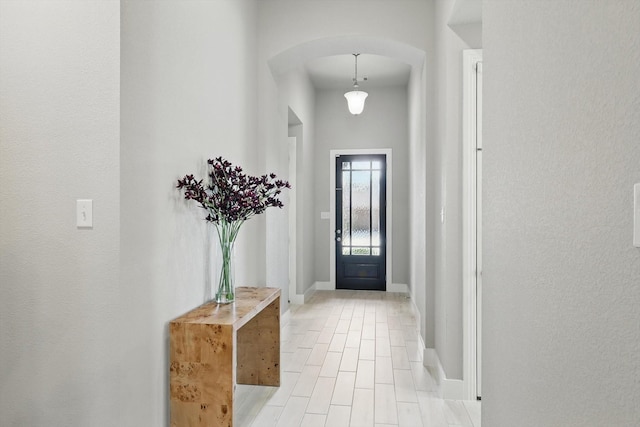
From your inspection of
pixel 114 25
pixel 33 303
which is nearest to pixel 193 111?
pixel 114 25

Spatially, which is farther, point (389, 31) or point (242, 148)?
point (389, 31)

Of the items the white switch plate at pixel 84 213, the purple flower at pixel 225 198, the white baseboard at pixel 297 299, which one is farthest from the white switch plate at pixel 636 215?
the white baseboard at pixel 297 299

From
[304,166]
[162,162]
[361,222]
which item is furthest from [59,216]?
[361,222]

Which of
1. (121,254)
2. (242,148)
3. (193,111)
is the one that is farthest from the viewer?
(242,148)

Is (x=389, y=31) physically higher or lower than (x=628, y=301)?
higher

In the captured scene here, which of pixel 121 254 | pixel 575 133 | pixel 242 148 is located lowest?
pixel 121 254

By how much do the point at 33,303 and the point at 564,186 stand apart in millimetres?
2007

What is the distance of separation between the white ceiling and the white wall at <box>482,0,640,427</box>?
3982mm

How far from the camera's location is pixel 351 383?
10.1 feet

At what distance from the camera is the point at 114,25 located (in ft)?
5.75

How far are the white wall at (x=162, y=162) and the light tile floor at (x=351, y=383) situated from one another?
838 mm

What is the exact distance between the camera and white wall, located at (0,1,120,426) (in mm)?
1752

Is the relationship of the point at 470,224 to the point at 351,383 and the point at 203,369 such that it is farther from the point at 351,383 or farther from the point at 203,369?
the point at 203,369

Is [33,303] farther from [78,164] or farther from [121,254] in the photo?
[78,164]
